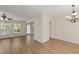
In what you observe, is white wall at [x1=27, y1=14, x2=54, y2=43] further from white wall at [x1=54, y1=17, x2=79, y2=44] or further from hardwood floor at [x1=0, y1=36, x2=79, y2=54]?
white wall at [x1=54, y1=17, x2=79, y2=44]

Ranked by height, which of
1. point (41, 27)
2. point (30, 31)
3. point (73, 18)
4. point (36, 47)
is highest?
point (73, 18)

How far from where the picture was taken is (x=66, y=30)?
2326 mm

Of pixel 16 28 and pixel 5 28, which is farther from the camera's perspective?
pixel 16 28

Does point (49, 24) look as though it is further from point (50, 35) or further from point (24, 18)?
point (24, 18)

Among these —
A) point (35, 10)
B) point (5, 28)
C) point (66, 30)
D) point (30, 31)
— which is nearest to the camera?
point (35, 10)

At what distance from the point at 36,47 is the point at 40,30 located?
1.59 ft

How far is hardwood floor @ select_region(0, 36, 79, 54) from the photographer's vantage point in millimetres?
2109

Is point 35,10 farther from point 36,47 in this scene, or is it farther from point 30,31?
point 36,47

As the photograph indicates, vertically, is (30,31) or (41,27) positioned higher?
(41,27)

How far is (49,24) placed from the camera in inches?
92.4

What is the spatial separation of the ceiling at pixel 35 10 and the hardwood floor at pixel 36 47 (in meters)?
0.68

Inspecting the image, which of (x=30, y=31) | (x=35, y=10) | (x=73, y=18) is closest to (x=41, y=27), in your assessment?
(x=30, y=31)

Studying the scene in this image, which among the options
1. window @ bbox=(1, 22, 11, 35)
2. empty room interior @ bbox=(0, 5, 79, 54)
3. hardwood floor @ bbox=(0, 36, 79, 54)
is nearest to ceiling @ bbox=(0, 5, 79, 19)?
empty room interior @ bbox=(0, 5, 79, 54)

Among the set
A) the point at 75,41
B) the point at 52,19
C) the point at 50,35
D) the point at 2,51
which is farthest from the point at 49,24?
the point at 2,51
